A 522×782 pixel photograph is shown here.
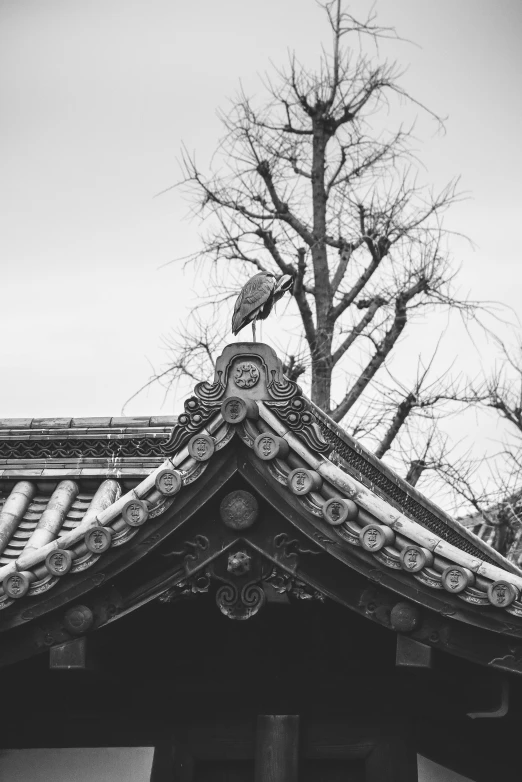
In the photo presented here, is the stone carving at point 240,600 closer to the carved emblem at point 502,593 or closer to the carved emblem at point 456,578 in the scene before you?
the carved emblem at point 456,578

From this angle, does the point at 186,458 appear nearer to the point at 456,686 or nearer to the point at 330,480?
the point at 330,480

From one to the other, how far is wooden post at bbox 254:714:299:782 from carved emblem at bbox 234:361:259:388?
6.77 feet

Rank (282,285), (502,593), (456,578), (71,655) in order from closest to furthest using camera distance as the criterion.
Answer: (502,593) → (456,578) → (71,655) → (282,285)

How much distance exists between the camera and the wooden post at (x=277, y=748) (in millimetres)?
6477

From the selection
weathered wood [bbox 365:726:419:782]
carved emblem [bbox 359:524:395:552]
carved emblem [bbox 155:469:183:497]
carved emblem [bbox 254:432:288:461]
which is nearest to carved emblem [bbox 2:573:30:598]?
carved emblem [bbox 155:469:183:497]

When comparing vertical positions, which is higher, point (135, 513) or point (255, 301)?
point (255, 301)

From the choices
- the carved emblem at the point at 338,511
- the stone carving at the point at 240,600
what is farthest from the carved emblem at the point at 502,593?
the stone carving at the point at 240,600

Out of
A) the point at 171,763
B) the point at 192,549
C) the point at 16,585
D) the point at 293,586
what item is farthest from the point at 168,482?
the point at 171,763

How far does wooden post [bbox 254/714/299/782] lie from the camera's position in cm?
648

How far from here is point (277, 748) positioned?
6.55 metres

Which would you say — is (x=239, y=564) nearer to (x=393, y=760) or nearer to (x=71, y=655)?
(x=71, y=655)

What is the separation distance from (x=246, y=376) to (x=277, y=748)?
89.1 inches

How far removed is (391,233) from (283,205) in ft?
5.89

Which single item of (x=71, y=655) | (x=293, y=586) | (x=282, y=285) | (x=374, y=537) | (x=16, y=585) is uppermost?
(x=282, y=285)
